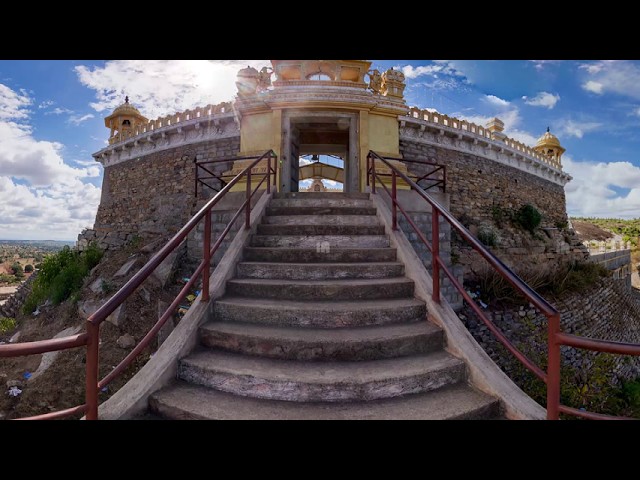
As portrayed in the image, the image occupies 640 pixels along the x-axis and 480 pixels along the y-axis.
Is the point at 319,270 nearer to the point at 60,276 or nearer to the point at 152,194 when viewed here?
the point at 60,276

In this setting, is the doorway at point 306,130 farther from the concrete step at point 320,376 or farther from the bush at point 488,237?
the bush at point 488,237

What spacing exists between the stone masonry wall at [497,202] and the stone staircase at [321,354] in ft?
29.2

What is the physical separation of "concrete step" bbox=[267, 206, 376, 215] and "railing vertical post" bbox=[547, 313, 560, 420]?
344 cm

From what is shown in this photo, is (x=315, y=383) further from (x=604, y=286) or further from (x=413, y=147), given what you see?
(x=604, y=286)

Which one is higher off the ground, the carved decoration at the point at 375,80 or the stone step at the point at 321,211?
the carved decoration at the point at 375,80

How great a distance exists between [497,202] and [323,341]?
48.5 ft

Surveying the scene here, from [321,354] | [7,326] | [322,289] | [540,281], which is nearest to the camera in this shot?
[321,354]

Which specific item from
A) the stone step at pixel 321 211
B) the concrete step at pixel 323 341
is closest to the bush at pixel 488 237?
the stone step at pixel 321 211

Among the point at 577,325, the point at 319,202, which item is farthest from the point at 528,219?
the point at 319,202

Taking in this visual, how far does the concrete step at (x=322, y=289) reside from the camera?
2928mm

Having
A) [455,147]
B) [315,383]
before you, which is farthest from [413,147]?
[315,383]

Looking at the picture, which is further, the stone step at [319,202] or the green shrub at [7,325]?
the green shrub at [7,325]

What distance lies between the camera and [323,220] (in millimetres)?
4543

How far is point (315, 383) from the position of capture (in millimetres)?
1951
